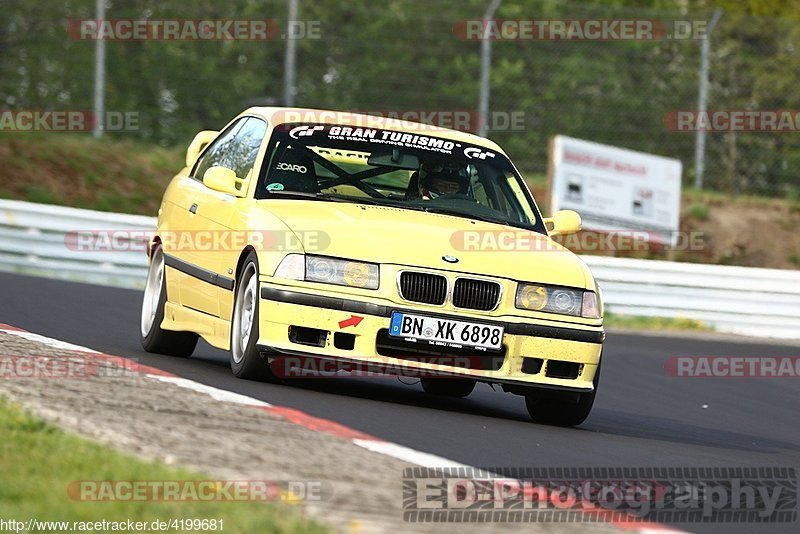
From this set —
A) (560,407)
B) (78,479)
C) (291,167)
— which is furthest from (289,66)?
(78,479)

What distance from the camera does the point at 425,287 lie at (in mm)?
8633

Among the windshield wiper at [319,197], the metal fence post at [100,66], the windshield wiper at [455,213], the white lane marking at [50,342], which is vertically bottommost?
the white lane marking at [50,342]

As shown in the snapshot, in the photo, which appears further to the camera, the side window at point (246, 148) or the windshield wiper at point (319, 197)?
the side window at point (246, 148)

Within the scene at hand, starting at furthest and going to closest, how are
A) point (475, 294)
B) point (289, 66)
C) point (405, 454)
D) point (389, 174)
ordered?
point (289, 66)
point (389, 174)
point (475, 294)
point (405, 454)

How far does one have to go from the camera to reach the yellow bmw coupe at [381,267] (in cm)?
858

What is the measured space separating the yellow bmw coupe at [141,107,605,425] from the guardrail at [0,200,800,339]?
9801 mm

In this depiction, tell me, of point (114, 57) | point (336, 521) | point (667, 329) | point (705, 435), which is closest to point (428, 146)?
point (705, 435)

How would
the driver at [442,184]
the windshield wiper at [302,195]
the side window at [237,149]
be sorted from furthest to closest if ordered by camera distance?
the side window at [237,149] → the driver at [442,184] → the windshield wiper at [302,195]

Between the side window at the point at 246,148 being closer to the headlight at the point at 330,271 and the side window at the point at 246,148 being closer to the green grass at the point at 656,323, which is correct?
the headlight at the point at 330,271

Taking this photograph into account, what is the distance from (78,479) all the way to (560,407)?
4489 millimetres

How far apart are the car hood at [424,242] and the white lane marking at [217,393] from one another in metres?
1.20

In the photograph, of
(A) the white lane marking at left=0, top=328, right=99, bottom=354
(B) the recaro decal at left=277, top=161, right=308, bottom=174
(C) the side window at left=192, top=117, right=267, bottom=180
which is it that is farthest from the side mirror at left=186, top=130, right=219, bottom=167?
(A) the white lane marking at left=0, top=328, right=99, bottom=354

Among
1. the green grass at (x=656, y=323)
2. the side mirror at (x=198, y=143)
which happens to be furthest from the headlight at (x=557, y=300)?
the green grass at (x=656, y=323)

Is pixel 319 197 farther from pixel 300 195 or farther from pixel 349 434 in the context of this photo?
pixel 349 434
